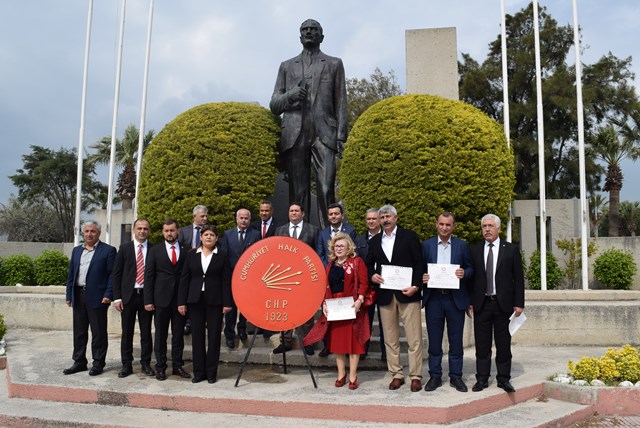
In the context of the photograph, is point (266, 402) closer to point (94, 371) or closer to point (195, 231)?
point (94, 371)

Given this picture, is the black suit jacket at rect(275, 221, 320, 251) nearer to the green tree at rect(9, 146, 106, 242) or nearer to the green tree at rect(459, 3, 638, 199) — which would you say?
the green tree at rect(459, 3, 638, 199)

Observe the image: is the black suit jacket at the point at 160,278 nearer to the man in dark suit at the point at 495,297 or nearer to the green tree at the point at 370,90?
the man in dark suit at the point at 495,297

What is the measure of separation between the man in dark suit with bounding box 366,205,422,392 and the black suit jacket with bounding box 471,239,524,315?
571 mm

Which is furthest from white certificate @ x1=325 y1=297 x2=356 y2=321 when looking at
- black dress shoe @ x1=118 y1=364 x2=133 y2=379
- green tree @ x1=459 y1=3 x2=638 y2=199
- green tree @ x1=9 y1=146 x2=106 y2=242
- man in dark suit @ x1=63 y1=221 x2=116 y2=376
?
green tree @ x1=9 y1=146 x2=106 y2=242

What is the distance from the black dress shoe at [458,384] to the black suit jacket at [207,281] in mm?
2477

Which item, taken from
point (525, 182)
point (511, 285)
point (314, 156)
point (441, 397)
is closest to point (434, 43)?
point (314, 156)

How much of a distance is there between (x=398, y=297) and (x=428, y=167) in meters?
3.61

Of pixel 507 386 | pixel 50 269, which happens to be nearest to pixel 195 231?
pixel 507 386

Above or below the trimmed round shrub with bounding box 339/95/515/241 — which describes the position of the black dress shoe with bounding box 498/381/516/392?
below

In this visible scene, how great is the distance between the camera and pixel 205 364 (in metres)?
6.04

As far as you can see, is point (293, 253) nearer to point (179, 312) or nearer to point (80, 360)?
point (179, 312)

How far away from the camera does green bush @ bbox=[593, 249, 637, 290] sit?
53.1 ft

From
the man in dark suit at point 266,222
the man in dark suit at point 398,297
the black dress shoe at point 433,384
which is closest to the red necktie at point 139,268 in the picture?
the man in dark suit at point 266,222

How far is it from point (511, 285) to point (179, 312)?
3505 millimetres
